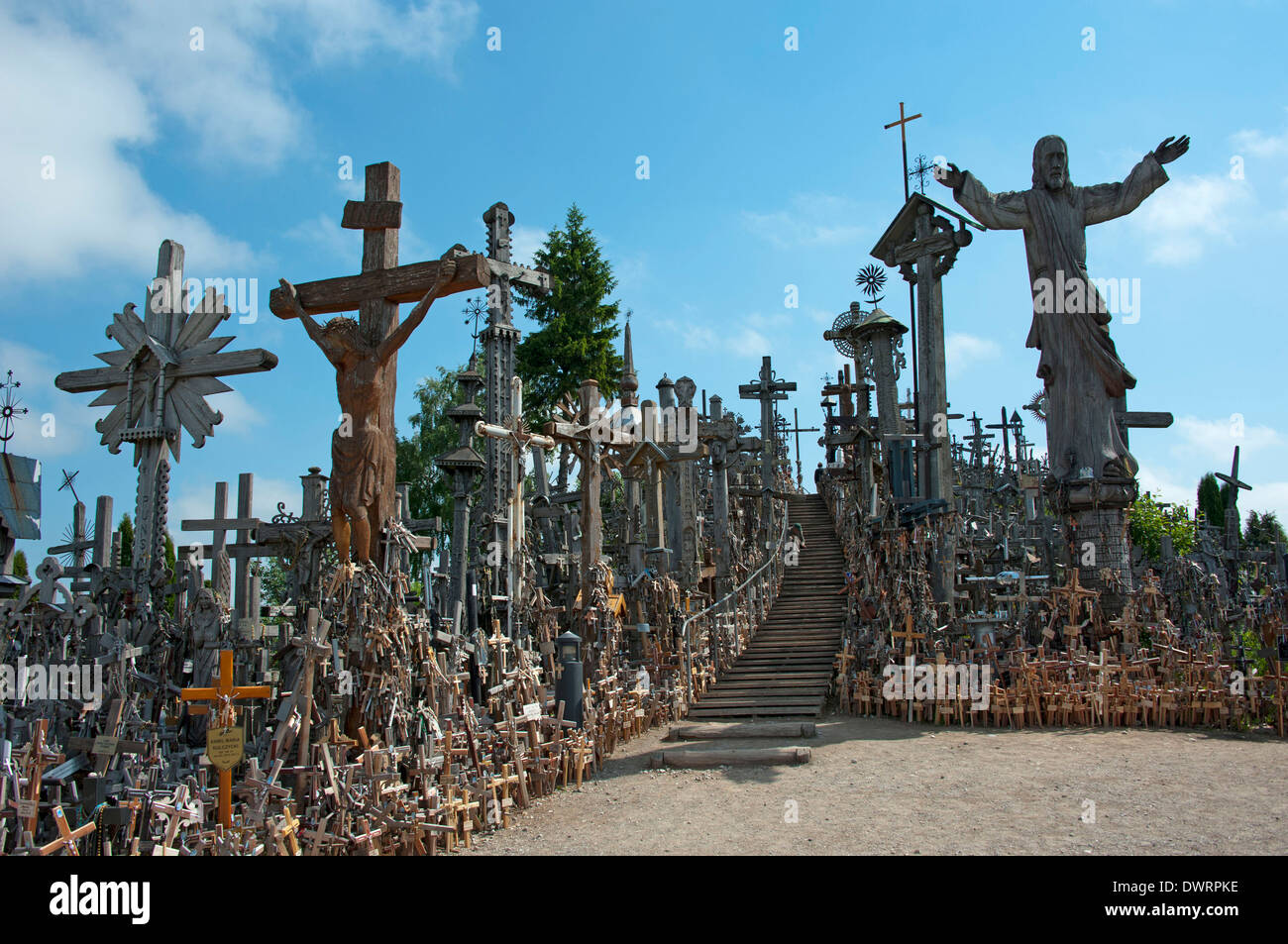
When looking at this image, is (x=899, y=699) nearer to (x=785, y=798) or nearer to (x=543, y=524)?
(x=785, y=798)

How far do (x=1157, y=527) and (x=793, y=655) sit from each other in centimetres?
1762

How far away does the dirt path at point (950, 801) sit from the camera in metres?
7.22

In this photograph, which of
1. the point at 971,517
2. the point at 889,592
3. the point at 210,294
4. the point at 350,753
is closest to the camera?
the point at 350,753

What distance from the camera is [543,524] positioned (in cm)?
2012

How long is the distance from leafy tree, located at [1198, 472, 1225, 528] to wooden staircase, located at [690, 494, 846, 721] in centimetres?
2271

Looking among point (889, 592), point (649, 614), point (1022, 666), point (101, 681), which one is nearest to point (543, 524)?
point (649, 614)

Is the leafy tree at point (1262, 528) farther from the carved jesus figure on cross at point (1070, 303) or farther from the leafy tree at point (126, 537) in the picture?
the leafy tree at point (126, 537)

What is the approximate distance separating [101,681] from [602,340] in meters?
22.9

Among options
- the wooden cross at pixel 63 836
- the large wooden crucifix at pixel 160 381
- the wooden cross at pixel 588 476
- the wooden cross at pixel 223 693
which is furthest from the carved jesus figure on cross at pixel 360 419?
the wooden cross at pixel 588 476

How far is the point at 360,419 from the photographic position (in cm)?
805

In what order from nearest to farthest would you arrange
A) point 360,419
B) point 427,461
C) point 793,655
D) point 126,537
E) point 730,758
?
point 360,419, point 730,758, point 793,655, point 126,537, point 427,461

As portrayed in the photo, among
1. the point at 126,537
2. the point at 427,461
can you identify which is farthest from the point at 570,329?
the point at 126,537

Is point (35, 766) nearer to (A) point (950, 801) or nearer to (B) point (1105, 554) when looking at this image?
(A) point (950, 801)

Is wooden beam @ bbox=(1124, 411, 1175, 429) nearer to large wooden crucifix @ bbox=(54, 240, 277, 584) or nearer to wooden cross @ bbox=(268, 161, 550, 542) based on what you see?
wooden cross @ bbox=(268, 161, 550, 542)
